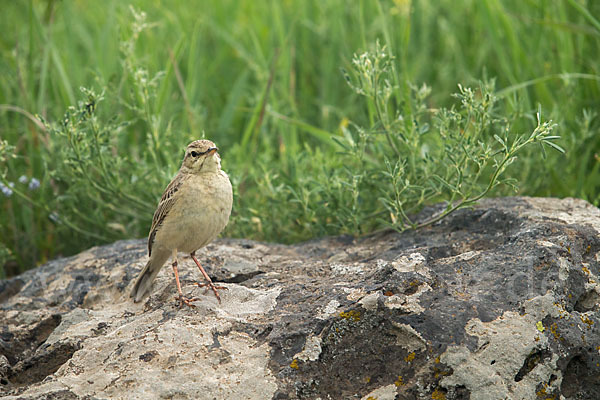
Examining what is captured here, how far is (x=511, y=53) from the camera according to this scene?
6480mm

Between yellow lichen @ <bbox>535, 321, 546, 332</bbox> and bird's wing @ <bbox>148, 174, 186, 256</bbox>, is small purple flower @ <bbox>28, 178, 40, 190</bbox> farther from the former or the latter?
yellow lichen @ <bbox>535, 321, 546, 332</bbox>

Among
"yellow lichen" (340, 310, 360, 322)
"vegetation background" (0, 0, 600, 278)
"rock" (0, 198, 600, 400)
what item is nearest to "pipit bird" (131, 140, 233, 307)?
"rock" (0, 198, 600, 400)

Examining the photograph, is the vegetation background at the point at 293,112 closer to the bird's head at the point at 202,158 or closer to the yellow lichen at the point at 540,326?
the bird's head at the point at 202,158

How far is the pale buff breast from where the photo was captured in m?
4.04

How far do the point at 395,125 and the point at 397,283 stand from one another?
5.78ft

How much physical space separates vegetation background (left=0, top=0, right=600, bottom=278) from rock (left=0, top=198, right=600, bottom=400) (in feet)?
1.90

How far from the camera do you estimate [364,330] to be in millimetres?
3328

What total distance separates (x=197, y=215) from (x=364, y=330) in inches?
50.6

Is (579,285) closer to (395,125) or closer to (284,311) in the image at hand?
(284,311)

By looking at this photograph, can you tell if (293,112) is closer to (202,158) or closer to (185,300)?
(202,158)

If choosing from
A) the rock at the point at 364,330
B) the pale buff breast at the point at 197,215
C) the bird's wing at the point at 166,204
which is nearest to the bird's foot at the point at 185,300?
the rock at the point at 364,330

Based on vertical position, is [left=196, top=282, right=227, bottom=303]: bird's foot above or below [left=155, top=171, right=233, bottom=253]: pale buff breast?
below

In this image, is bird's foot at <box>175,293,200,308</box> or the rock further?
bird's foot at <box>175,293,200,308</box>

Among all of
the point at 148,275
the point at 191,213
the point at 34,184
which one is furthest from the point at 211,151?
the point at 34,184
